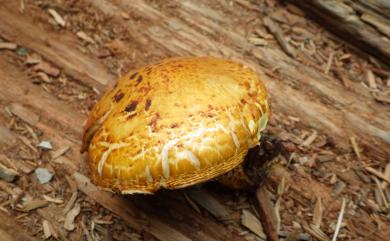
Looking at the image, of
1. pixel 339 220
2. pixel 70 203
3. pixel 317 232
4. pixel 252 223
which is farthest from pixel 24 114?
pixel 339 220

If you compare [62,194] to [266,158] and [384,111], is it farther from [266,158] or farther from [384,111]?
[384,111]

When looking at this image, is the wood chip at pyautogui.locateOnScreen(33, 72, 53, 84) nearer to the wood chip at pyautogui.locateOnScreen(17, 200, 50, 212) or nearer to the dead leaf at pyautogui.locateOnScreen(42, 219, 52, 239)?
the wood chip at pyautogui.locateOnScreen(17, 200, 50, 212)

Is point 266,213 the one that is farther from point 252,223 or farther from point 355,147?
point 355,147

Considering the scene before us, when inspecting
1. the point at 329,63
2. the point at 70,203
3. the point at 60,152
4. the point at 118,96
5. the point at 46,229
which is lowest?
the point at 46,229

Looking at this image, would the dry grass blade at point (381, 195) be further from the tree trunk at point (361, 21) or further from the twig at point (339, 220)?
the tree trunk at point (361, 21)

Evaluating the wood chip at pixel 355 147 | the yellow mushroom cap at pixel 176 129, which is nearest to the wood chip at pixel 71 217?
the yellow mushroom cap at pixel 176 129

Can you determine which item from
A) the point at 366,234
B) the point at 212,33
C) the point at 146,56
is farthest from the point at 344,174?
the point at 146,56
